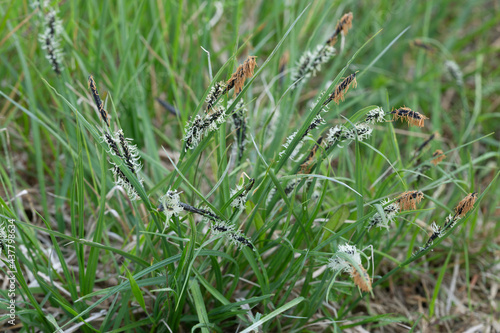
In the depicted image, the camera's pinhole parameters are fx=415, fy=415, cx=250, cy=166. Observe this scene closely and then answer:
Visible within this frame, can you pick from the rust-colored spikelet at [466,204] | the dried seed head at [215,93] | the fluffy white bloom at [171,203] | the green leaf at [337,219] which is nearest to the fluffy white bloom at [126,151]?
the fluffy white bloom at [171,203]

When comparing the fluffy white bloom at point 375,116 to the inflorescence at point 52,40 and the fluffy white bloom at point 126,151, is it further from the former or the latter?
the inflorescence at point 52,40

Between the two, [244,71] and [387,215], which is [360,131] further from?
[244,71]

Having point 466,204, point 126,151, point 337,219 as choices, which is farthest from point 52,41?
point 466,204

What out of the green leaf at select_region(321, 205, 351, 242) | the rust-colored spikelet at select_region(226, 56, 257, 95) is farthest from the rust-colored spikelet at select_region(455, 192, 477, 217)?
the rust-colored spikelet at select_region(226, 56, 257, 95)

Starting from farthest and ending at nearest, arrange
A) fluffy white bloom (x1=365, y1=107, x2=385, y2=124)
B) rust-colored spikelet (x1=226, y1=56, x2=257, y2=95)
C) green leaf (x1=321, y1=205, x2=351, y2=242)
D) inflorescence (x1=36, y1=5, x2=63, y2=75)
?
inflorescence (x1=36, y1=5, x2=63, y2=75) < green leaf (x1=321, y1=205, x2=351, y2=242) < fluffy white bloom (x1=365, y1=107, x2=385, y2=124) < rust-colored spikelet (x1=226, y1=56, x2=257, y2=95)

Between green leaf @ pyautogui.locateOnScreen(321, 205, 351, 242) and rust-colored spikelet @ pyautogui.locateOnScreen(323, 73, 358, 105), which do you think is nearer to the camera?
rust-colored spikelet @ pyautogui.locateOnScreen(323, 73, 358, 105)

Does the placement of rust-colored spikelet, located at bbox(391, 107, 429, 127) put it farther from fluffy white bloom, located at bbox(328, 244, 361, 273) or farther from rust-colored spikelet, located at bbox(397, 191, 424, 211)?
fluffy white bloom, located at bbox(328, 244, 361, 273)

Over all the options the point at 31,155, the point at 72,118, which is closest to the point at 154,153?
the point at 72,118
